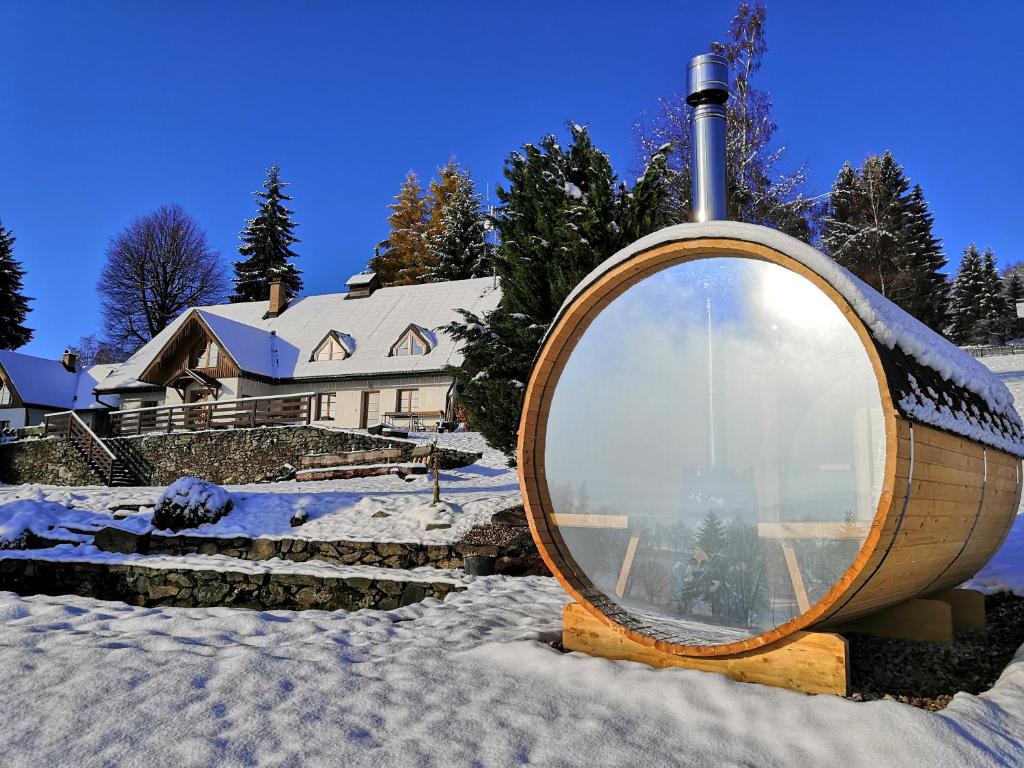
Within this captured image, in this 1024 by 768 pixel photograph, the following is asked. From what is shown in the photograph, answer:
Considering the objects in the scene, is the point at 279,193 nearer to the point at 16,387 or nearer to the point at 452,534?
the point at 16,387

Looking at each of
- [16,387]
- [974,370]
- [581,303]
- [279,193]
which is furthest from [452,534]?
[279,193]

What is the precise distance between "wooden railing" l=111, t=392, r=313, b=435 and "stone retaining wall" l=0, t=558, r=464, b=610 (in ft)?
34.6

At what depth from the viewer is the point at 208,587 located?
8336mm

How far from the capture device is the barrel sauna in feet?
9.91

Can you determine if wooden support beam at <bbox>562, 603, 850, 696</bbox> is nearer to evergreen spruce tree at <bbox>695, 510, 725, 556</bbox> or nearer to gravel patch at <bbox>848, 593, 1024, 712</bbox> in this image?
gravel patch at <bbox>848, 593, 1024, 712</bbox>

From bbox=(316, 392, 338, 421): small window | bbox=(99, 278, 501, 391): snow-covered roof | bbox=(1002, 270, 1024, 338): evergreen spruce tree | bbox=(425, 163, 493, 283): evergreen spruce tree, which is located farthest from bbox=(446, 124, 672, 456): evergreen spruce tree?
bbox=(1002, 270, 1024, 338): evergreen spruce tree

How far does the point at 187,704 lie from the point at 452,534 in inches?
271

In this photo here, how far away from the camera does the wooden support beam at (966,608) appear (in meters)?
4.51

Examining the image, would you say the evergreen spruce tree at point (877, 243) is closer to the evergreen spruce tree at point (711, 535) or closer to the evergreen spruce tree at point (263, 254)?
the evergreen spruce tree at point (711, 535)

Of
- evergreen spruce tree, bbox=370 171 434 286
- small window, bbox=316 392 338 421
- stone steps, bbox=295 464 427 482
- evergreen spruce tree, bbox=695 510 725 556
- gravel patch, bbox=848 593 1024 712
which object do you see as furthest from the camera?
evergreen spruce tree, bbox=370 171 434 286

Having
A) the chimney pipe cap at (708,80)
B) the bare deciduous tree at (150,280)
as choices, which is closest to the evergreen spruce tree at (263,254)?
the bare deciduous tree at (150,280)

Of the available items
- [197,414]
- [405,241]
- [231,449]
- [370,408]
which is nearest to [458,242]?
[405,241]

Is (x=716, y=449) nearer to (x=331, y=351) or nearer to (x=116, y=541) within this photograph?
(x=116, y=541)

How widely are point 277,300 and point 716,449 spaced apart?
28191 mm
